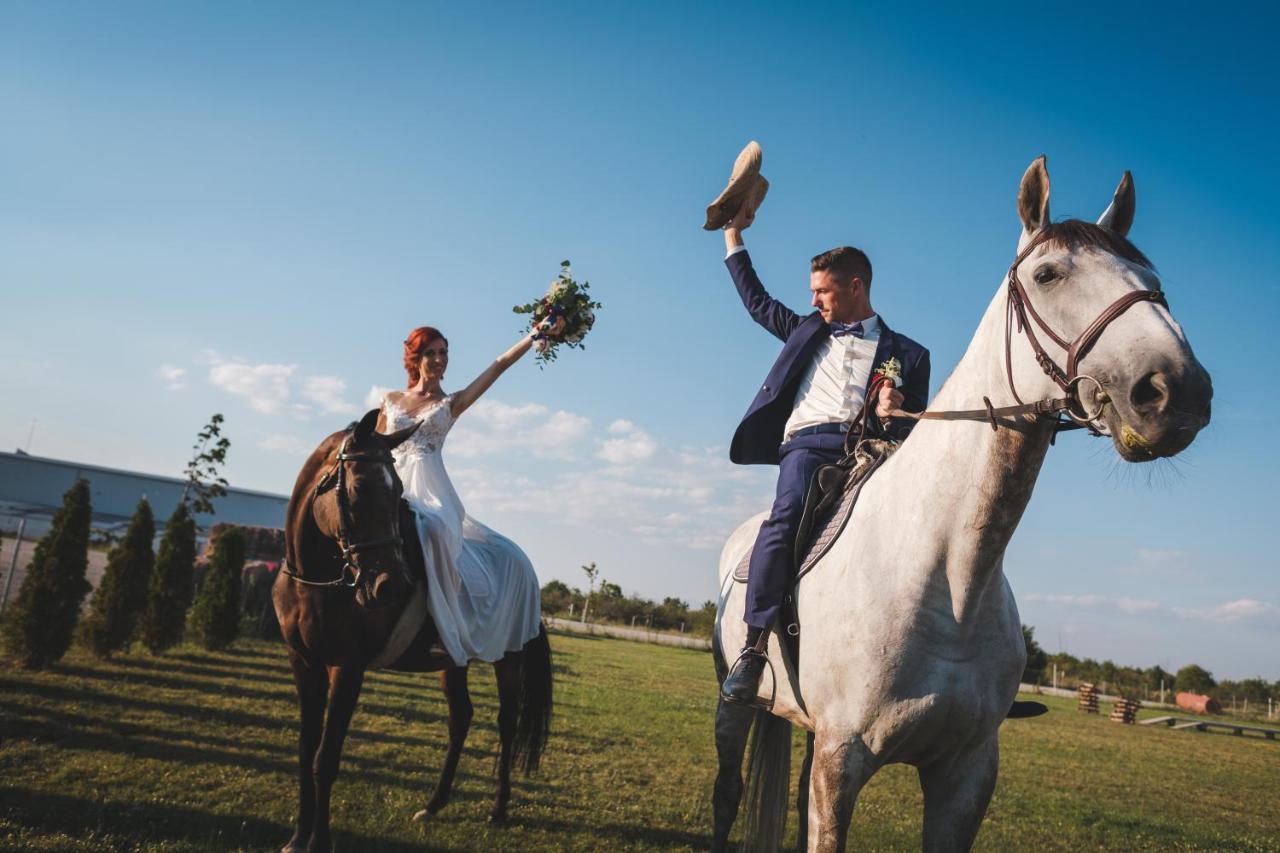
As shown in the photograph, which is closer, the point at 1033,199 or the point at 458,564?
the point at 1033,199

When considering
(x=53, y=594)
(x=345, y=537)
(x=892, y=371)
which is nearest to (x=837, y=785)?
(x=892, y=371)

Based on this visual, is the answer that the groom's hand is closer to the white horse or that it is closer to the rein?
the white horse

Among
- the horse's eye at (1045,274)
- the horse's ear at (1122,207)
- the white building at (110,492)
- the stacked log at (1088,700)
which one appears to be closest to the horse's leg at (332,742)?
the horse's eye at (1045,274)

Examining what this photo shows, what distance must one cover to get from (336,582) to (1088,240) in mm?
4492

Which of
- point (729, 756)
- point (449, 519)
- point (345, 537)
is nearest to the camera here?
point (729, 756)

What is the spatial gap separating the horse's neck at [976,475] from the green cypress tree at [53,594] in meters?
12.0

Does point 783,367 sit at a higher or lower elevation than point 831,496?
higher

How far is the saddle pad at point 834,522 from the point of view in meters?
3.23

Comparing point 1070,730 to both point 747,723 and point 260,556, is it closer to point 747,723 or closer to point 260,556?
point 747,723

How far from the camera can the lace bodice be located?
5.85m

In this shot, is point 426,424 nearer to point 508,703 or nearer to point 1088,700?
point 508,703

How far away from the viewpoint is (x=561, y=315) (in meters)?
6.19

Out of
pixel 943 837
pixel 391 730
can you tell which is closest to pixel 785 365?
pixel 943 837

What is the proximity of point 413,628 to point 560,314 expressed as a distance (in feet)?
9.08
